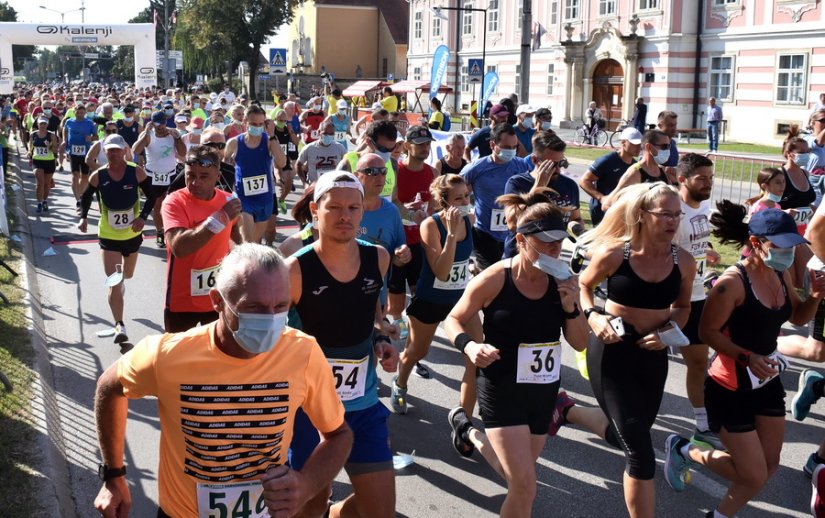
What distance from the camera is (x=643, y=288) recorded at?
Answer: 193 inches

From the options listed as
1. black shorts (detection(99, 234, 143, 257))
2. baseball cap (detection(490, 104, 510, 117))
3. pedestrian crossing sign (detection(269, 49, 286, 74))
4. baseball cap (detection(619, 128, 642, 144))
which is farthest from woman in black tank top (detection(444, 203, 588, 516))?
pedestrian crossing sign (detection(269, 49, 286, 74))

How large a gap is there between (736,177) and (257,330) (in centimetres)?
1507

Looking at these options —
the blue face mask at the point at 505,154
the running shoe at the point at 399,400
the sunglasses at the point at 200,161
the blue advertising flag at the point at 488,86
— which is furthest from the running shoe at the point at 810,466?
the blue advertising flag at the point at 488,86

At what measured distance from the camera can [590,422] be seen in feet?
18.2

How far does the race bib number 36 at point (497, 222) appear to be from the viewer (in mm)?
8258

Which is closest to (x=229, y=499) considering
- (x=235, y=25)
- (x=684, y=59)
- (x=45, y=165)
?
(x=45, y=165)

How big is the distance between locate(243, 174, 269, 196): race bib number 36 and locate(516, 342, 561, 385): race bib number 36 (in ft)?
22.7

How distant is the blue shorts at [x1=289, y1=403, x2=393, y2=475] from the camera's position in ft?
13.9

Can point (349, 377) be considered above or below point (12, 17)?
below

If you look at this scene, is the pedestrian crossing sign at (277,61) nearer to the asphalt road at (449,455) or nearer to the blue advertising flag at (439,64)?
the blue advertising flag at (439,64)

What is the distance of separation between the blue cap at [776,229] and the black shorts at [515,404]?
1.39 meters

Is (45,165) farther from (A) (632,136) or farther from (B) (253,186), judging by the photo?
(A) (632,136)

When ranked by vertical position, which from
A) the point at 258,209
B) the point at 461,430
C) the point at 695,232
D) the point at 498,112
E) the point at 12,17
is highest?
the point at 12,17

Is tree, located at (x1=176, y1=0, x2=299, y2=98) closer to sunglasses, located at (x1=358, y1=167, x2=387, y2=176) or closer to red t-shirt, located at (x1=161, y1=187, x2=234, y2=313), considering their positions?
red t-shirt, located at (x1=161, y1=187, x2=234, y2=313)
